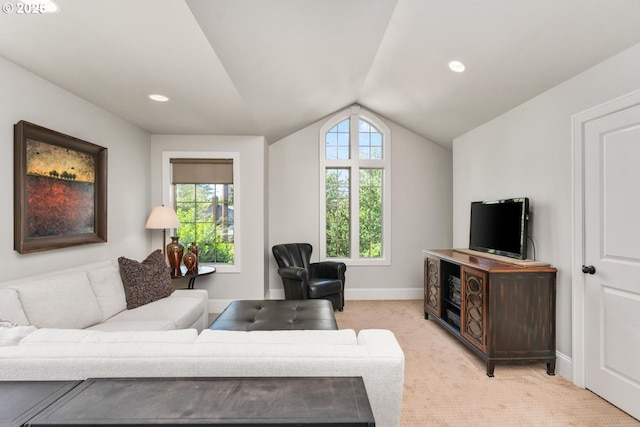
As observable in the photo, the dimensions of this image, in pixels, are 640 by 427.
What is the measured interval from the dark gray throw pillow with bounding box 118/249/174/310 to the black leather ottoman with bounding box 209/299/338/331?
0.70 metres

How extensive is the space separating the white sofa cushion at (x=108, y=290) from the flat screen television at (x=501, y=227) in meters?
3.43

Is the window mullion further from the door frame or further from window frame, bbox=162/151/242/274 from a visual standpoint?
the door frame

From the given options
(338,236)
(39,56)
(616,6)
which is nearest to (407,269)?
(338,236)

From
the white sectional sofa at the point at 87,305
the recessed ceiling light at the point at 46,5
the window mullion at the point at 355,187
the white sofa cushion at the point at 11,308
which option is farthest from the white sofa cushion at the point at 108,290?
the window mullion at the point at 355,187

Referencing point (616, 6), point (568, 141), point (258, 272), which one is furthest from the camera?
point (258, 272)

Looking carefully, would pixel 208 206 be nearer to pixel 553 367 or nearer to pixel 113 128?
pixel 113 128

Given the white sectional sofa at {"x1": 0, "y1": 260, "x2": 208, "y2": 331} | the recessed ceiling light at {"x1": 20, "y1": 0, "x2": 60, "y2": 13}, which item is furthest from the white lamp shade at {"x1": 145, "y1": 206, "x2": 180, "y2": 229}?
the recessed ceiling light at {"x1": 20, "y1": 0, "x2": 60, "y2": 13}

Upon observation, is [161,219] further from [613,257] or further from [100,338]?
[613,257]

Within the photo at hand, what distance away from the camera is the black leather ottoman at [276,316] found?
2.42 metres

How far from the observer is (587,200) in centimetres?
234

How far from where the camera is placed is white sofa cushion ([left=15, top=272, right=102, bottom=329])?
1.99 metres

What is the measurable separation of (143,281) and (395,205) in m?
3.51

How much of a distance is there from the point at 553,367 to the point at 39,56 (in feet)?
14.3

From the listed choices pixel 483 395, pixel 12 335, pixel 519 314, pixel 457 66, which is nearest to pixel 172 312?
pixel 12 335
